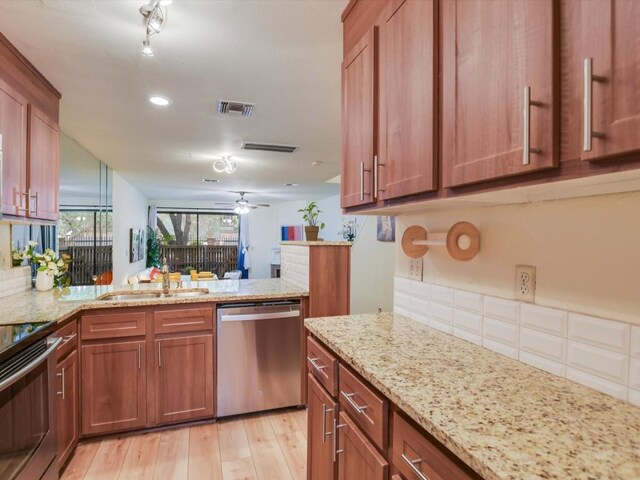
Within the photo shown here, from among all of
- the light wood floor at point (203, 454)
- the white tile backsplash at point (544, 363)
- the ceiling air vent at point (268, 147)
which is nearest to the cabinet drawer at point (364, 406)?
the white tile backsplash at point (544, 363)

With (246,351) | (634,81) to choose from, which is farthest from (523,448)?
(246,351)

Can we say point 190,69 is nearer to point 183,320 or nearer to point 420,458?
point 183,320

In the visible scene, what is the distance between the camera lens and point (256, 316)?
259 centimetres

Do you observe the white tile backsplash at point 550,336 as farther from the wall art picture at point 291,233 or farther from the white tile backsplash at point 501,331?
the wall art picture at point 291,233

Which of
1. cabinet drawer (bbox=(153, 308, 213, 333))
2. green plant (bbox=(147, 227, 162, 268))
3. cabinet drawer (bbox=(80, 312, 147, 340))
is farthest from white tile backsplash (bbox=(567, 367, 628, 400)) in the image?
green plant (bbox=(147, 227, 162, 268))

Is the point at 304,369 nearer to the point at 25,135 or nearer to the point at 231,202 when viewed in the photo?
the point at 25,135

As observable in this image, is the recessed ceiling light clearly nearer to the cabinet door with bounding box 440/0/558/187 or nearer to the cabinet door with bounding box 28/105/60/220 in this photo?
the cabinet door with bounding box 28/105/60/220

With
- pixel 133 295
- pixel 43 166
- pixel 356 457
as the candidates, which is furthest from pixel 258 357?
pixel 43 166

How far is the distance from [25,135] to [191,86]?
101cm

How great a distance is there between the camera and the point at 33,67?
212 centimetres

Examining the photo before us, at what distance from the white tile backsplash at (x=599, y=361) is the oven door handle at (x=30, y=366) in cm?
188

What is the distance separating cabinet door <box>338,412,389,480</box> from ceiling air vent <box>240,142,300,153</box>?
3131 millimetres

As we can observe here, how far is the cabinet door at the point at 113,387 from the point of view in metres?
2.27

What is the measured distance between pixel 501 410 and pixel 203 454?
6.53ft
